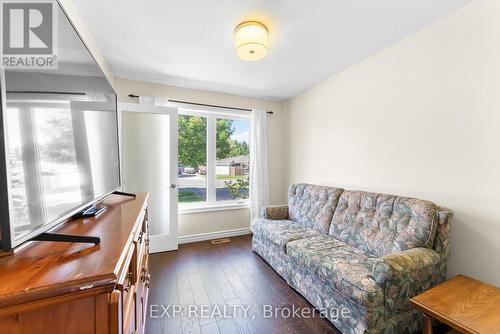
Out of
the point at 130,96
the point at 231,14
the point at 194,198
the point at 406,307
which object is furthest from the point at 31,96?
the point at 194,198

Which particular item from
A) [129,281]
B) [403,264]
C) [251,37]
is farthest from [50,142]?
[403,264]

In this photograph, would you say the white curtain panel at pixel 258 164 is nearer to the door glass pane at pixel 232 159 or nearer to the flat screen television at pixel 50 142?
the door glass pane at pixel 232 159

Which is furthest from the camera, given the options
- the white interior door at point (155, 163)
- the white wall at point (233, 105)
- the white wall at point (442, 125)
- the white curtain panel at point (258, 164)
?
the white curtain panel at point (258, 164)

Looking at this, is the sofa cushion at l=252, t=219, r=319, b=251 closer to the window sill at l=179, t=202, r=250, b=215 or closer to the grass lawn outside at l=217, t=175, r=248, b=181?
the window sill at l=179, t=202, r=250, b=215

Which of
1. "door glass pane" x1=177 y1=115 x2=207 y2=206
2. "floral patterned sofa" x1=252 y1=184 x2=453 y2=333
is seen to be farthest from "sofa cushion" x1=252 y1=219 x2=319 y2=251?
"door glass pane" x1=177 y1=115 x2=207 y2=206

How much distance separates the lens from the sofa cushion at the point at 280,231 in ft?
7.37

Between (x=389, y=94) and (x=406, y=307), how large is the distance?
6.30ft

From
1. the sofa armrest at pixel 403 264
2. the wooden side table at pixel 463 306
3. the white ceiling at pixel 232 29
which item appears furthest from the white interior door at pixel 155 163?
the wooden side table at pixel 463 306

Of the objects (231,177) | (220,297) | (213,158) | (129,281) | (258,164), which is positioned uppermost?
(213,158)

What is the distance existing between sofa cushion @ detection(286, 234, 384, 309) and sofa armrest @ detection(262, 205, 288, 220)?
79 centimetres

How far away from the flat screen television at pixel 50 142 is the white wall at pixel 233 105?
6.42 ft

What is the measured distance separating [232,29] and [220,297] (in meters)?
2.47

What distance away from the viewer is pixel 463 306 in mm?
1208

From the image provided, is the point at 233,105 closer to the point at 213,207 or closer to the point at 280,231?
the point at 213,207
